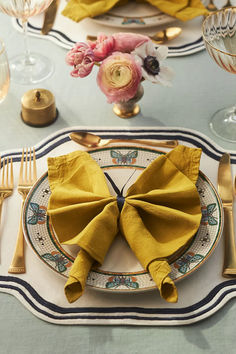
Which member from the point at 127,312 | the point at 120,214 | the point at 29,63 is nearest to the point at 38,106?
the point at 29,63

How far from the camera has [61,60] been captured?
1104 mm

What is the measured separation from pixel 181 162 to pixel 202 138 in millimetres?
165

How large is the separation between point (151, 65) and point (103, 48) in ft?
0.30

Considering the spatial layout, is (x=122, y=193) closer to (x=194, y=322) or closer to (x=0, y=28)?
(x=194, y=322)

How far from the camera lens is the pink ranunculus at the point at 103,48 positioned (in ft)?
2.84

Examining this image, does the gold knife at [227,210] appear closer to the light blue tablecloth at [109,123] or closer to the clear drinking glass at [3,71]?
the light blue tablecloth at [109,123]

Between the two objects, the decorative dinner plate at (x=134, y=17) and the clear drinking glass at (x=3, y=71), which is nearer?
the clear drinking glass at (x=3, y=71)

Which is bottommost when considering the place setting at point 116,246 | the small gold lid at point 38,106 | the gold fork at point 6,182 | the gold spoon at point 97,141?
the place setting at point 116,246

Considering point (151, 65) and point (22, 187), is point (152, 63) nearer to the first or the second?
point (151, 65)

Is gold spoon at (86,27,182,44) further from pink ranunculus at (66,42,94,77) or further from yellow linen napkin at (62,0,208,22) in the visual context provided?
pink ranunculus at (66,42,94,77)

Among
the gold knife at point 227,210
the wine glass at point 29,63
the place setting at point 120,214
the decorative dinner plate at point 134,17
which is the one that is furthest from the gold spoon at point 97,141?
the decorative dinner plate at point 134,17

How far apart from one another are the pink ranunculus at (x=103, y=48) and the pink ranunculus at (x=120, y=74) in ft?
0.07

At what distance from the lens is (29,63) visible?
110 cm

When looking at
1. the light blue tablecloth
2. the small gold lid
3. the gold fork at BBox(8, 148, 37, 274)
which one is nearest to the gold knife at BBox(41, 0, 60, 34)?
the light blue tablecloth
